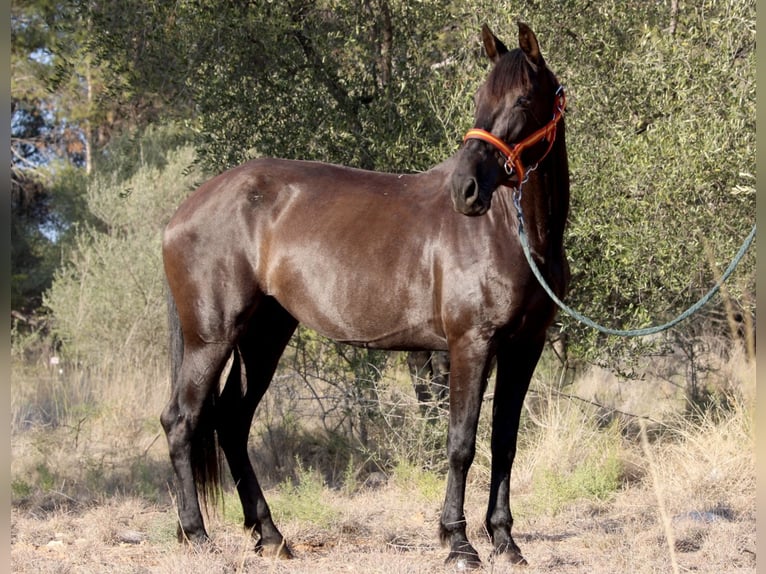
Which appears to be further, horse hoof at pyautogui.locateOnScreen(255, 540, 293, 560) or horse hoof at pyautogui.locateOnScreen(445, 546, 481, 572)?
horse hoof at pyautogui.locateOnScreen(255, 540, 293, 560)

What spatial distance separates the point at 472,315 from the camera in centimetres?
408

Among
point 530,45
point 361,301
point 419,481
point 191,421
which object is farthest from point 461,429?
point 419,481

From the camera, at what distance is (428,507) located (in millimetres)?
5711

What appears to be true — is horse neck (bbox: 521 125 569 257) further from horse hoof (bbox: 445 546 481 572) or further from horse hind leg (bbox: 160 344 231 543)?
horse hind leg (bbox: 160 344 231 543)

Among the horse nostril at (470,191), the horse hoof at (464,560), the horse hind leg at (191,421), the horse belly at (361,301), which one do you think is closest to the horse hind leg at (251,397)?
the horse hind leg at (191,421)

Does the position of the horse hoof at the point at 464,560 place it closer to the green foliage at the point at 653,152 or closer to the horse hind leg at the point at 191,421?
the horse hind leg at the point at 191,421

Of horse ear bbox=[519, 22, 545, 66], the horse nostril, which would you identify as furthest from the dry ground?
horse ear bbox=[519, 22, 545, 66]

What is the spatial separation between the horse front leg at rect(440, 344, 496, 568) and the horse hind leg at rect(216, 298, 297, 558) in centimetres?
105

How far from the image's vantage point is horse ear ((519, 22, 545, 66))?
386 cm

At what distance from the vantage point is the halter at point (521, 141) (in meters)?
3.85

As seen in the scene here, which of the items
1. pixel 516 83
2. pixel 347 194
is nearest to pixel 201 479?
pixel 347 194

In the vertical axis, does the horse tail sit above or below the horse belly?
below

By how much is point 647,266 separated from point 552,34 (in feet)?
5.90

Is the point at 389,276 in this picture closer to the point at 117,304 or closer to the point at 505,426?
the point at 505,426
